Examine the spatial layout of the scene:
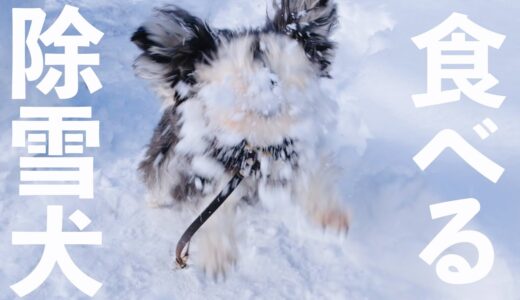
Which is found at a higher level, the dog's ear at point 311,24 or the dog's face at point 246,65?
the dog's ear at point 311,24

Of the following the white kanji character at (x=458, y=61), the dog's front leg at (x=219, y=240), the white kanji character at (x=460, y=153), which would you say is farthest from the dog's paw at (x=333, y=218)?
the white kanji character at (x=458, y=61)

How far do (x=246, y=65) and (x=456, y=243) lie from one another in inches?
51.3

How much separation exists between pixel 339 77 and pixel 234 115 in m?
1.39

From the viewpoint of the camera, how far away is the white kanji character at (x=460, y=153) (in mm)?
3184

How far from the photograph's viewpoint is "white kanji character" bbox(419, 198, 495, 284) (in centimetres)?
290

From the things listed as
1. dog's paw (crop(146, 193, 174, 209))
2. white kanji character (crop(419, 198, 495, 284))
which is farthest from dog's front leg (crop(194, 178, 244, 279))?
white kanji character (crop(419, 198, 495, 284))

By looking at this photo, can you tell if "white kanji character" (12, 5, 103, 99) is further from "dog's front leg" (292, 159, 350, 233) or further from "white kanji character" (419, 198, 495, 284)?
"white kanji character" (419, 198, 495, 284)

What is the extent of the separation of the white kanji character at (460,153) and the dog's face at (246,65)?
0.96 meters

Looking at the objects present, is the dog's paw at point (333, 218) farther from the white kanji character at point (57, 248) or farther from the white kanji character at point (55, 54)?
the white kanji character at point (55, 54)

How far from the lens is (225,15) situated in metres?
3.92

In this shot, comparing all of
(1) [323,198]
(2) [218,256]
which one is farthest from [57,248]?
(1) [323,198]

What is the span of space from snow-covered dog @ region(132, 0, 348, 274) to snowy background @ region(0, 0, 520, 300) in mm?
257

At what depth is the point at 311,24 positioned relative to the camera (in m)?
2.47

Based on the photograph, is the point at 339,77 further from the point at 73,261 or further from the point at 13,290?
the point at 13,290
